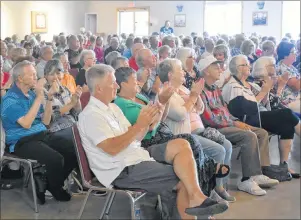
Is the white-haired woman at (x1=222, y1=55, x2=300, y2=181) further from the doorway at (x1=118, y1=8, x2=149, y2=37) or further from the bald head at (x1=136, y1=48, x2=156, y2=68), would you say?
the doorway at (x1=118, y1=8, x2=149, y2=37)

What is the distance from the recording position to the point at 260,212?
58.9 inches

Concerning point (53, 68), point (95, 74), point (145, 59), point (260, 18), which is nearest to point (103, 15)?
point (260, 18)

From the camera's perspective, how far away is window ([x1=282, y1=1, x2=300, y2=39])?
15.1 metres

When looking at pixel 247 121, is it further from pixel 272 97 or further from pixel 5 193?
pixel 5 193

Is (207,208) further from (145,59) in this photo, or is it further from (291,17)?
(291,17)

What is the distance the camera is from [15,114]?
306cm

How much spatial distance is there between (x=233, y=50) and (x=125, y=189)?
5.22 metres

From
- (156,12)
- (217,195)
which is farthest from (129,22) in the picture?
(217,195)

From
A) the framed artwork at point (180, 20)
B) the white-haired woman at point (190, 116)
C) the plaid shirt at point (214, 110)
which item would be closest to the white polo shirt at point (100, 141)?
the white-haired woman at point (190, 116)

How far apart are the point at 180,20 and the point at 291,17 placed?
402 cm

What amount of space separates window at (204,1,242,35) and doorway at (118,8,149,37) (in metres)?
2.48

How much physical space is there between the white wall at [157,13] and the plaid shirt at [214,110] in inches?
527

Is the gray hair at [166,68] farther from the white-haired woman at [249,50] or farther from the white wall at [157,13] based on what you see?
the white wall at [157,13]

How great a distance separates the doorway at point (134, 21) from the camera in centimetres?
1777
